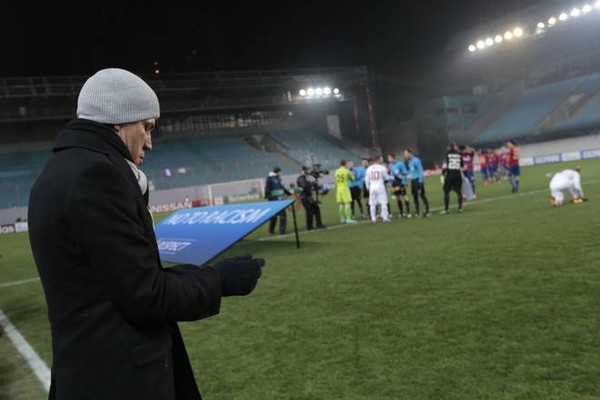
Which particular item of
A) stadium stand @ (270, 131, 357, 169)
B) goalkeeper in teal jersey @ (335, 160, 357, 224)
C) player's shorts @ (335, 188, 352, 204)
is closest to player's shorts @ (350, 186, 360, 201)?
goalkeeper in teal jersey @ (335, 160, 357, 224)

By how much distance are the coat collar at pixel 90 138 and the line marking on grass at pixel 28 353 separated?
3637 millimetres

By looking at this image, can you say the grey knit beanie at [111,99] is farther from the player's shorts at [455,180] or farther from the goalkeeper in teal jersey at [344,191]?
the player's shorts at [455,180]

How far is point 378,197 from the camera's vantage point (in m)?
15.5

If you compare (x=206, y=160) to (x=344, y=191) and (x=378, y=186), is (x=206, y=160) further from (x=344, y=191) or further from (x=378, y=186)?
(x=378, y=186)

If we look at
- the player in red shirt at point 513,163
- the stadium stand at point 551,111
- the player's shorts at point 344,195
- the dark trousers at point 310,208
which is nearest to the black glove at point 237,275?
the dark trousers at point 310,208

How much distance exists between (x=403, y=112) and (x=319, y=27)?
12471 millimetres

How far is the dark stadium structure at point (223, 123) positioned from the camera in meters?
39.1

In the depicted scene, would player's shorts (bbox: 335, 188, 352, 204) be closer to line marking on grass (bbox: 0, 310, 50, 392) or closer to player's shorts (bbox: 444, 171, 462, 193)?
player's shorts (bbox: 444, 171, 462, 193)

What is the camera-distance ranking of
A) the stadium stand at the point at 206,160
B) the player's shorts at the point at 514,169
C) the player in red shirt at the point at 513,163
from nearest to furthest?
the player in red shirt at the point at 513,163 → the player's shorts at the point at 514,169 → the stadium stand at the point at 206,160

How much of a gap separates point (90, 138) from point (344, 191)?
46.8 feet

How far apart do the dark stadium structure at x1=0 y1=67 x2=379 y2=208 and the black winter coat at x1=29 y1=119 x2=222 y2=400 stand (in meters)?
35.9

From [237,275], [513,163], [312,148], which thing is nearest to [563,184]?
[513,163]

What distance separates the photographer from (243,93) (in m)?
48.2

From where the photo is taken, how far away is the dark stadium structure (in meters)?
39.1
